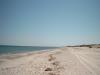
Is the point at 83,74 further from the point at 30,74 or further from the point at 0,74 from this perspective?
the point at 0,74

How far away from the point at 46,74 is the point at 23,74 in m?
1.61

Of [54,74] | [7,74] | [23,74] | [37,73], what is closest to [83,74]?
[54,74]

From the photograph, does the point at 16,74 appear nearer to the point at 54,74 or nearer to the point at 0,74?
the point at 0,74

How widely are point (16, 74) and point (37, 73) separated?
1.46m

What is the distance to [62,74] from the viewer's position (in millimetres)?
8602

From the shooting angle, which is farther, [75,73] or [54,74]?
[75,73]

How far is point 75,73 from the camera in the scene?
9.09 metres

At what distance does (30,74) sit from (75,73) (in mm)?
3191

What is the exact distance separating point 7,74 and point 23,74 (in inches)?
44.2

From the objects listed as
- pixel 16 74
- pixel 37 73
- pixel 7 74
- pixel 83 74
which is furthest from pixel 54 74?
pixel 7 74

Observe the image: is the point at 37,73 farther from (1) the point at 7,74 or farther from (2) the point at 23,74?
(1) the point at 7,74

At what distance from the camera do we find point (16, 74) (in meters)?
8.84

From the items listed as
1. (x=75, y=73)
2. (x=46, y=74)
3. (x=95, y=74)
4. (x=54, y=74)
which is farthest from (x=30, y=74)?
(x=95, y=74)

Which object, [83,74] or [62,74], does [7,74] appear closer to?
[62,74]
